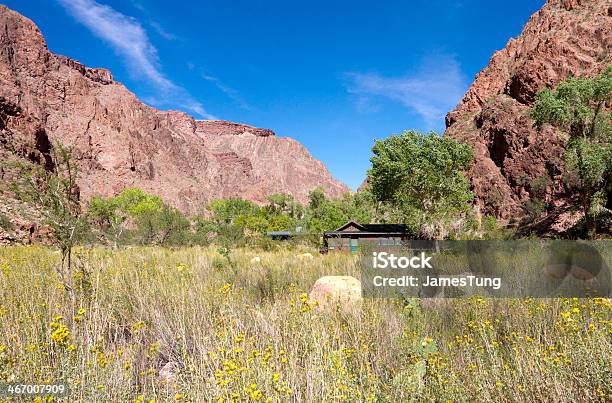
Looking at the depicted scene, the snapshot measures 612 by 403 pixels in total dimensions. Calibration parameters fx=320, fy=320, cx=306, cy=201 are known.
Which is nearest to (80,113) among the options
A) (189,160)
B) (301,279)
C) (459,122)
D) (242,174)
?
(189,160)

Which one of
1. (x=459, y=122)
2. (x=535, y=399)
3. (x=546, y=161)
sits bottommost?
(x=535, y=399)

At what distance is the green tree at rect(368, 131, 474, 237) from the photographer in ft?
61.4

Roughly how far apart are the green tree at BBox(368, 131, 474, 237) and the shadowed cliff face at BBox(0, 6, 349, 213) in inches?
2831

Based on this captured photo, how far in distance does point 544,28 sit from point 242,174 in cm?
12026

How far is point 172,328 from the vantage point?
4.18 meters

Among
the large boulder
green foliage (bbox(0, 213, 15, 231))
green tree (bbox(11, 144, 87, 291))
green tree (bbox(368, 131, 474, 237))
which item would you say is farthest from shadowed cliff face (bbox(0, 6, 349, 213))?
the large boulder

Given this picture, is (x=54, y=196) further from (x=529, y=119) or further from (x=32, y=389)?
(x=529, y=119)

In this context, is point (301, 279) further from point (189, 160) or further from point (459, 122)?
point (189, 160)

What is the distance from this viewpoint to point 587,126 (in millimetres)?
18344

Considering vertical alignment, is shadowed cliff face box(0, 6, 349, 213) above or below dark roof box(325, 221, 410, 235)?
above

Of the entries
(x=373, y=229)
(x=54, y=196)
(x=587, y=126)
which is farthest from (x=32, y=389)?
(x=373, y=229)

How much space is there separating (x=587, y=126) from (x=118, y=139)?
11495cm
